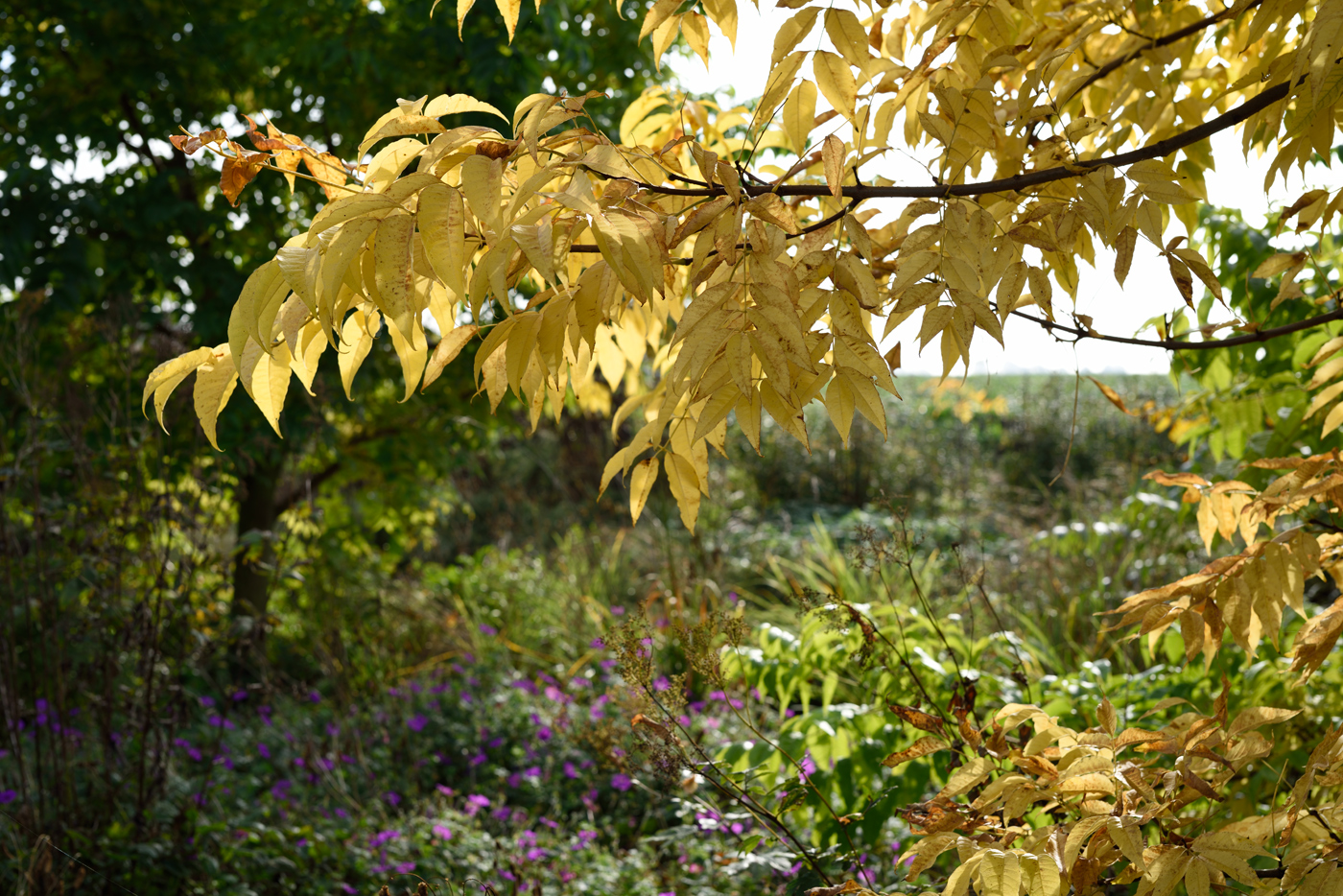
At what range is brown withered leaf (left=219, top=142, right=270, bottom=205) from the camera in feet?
3.29

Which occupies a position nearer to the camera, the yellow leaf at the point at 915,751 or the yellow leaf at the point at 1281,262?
the yellow leaf at the point at 915,751

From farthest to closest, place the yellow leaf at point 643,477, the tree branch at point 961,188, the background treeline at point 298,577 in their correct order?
the background treeline at point 298,577 → the yellow leaf at point 643,477 → the tree branch at point 961,188

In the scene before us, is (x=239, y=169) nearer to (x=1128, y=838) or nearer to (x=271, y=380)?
(x=271, y=380)

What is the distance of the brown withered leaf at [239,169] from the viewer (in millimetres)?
1002

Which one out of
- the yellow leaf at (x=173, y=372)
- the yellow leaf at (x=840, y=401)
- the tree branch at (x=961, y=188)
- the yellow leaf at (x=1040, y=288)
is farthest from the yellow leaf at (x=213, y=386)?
the yellow leaf at (x=1040, y=288)

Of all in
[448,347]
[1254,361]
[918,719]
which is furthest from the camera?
[1254,361]

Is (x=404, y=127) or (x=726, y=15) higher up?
(x=726, y=15)

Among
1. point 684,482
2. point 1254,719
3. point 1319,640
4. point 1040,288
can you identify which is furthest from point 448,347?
point 1319,640

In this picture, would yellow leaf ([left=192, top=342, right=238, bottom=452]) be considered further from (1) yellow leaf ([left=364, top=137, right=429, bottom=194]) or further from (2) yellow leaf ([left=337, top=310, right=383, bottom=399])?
(1) yellow leaf ([left=364, top=137, right=429, bottom=194])

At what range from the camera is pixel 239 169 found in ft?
3.32

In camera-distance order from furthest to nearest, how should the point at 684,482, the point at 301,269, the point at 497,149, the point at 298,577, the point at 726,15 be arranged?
1. the point at 298,577
2. the point at 684,482
3. the point at 726,15
4. the point at 497,149
5. the point at 301,269

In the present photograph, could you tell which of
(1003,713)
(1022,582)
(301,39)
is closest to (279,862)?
(1003,713)

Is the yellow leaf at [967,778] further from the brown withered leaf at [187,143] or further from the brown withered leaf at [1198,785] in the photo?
the brown withered leaf at [187,143]

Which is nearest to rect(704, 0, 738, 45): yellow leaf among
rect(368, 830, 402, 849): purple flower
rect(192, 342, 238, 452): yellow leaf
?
rect(192, 342, 238, 452): yellow leaf
